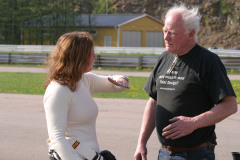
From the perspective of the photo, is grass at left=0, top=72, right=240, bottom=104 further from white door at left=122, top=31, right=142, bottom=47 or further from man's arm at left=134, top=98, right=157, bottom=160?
white door at left=122, top=31, right=142, bottom=47

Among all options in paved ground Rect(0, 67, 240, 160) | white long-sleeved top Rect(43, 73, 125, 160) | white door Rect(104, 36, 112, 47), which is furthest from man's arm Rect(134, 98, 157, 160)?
white door Rect(104, 36, 112, 47)

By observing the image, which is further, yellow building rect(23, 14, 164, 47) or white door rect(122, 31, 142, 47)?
white door rect(122, 31, 142, 47)

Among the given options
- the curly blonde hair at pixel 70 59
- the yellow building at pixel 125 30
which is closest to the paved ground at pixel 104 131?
the curly blonde hair at pixel 70 59

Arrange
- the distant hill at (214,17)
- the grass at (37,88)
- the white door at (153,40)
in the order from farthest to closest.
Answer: the distant hill at (214,17)
the white door at (153,40)
the grass at (37,88)

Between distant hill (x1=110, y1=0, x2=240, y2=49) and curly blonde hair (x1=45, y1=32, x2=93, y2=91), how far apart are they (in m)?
60.9

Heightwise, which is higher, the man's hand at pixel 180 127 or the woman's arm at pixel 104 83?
the woman's arm at pixel 104 83

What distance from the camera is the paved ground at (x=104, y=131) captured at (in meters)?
7.96

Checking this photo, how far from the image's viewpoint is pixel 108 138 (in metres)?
9.02

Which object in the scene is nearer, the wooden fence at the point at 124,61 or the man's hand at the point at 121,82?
the man's hand at the point at 121,82

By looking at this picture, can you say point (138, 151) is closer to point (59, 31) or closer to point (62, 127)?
point (62, 127)

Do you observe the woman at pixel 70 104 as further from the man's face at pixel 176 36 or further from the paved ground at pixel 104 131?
the paved ground at pixel 104 131

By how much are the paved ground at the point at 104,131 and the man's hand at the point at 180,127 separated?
4.18 metres

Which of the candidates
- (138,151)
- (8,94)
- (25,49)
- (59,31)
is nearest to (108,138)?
(138,151)

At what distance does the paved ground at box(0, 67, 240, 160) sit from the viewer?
26.1 ft
